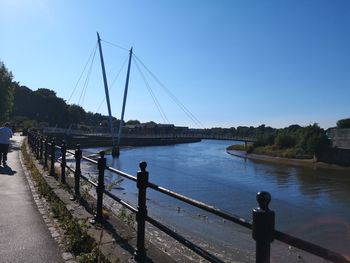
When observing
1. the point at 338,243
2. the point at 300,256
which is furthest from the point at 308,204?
the point at 300,256

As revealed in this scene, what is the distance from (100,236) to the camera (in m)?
6.62

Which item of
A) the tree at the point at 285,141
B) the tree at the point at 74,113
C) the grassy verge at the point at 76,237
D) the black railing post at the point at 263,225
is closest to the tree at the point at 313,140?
the tree at the point at 285,141

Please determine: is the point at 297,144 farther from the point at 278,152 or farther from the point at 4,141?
the point at 4,141

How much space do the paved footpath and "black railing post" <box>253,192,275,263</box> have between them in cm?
323

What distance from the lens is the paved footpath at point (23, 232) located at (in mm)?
5812

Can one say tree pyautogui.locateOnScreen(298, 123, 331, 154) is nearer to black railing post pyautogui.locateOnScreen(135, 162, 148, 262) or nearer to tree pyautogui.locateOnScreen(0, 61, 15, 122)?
tree pyautogui.locateOnScreen(0, 61, 15, 122)

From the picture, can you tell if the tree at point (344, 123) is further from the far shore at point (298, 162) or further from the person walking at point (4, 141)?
the person walking at point (4, 141)

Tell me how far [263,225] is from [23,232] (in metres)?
5.10

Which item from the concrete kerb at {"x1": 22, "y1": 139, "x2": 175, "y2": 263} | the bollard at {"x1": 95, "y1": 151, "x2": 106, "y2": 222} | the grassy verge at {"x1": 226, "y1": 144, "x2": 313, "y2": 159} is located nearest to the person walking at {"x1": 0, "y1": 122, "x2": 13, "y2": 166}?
the concrete kerb at {"x1": 22, "y1": 139, "x2": 175, "y2": 263}

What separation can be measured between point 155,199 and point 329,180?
116 feet

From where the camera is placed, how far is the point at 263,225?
3.17 metres

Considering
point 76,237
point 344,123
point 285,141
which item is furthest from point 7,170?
point 344,123

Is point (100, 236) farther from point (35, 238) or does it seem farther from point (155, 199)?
point (155, 199)

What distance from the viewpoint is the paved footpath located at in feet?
19.1
